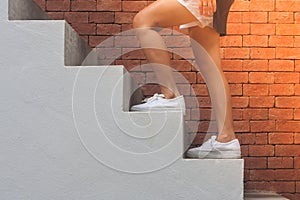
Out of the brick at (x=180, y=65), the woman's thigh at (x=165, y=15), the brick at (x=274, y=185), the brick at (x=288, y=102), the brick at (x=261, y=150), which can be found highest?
the woman's thigh at (x=165, y=15)

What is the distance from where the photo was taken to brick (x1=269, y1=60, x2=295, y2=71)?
3.33 m

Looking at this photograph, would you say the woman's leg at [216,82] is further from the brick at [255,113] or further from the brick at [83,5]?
the brick at [83,5]

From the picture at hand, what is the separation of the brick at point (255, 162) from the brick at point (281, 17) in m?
0.81

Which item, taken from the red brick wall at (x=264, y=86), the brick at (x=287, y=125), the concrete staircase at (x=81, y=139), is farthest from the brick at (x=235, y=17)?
the concrete staircase at (x=81, y=139)

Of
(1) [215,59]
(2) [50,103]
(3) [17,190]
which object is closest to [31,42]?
(2) [50,103]

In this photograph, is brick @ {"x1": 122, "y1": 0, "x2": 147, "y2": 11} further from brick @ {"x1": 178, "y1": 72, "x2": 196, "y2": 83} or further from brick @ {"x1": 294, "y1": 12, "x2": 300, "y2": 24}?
brick @ {"x1": 294, "y1": 12, "x2": 300, "y2": 24}

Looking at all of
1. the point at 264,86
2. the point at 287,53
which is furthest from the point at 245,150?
the point at 287,53

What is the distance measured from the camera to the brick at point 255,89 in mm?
3324

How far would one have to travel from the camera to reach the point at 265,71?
10.9 feet

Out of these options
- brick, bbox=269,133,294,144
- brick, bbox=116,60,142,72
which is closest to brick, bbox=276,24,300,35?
brick, bbox=269,133,294,144

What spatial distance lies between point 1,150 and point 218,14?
3.31ft

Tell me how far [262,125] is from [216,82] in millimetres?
1086

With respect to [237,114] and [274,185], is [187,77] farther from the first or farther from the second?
[274,185]

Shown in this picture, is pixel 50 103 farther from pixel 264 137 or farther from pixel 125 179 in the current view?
pixel 264 137
